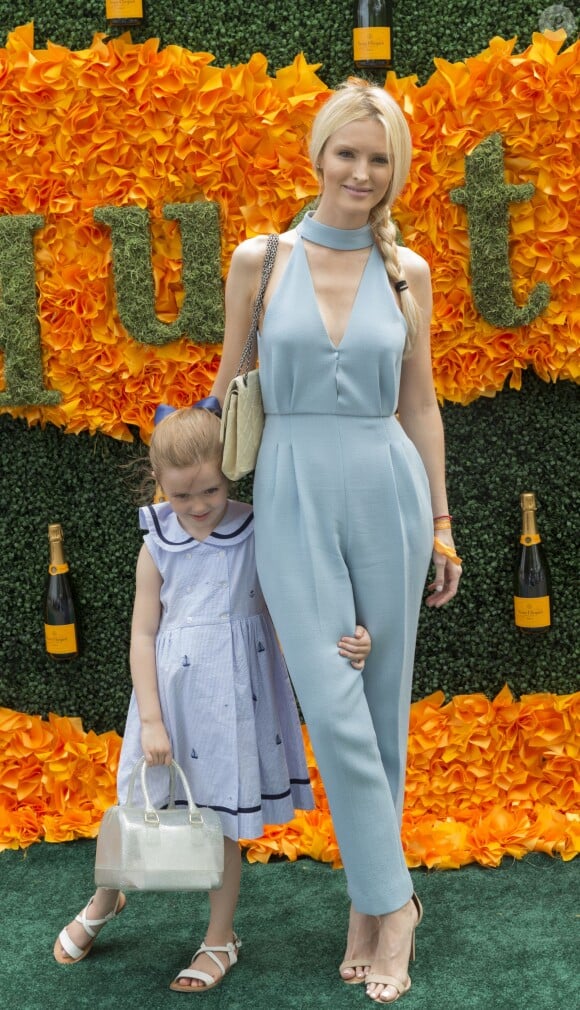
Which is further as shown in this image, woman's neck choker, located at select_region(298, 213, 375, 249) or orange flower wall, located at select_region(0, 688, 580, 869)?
orange flower wall, located at select_region(0, 688, 580, 869)

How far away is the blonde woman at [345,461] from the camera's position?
261cm

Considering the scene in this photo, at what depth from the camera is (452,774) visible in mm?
3723

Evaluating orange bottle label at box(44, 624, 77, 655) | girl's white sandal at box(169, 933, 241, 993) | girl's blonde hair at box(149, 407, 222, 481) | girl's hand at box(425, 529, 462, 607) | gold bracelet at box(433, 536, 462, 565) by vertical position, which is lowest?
girl's white sandal at box(169, 933, 241, 993)

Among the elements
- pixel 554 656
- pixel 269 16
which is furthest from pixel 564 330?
pixel 269 16

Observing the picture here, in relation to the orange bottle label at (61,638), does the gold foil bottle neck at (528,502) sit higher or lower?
higher

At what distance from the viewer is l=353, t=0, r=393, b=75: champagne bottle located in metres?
3.38

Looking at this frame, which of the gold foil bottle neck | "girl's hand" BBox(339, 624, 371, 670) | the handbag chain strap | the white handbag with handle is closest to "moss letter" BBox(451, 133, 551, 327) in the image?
the gold foil bottle neck

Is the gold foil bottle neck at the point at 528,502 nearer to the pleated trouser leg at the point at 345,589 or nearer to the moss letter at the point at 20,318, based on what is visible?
the pleated trouser leg at the point at 345,589

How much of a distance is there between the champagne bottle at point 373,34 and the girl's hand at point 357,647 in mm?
1668

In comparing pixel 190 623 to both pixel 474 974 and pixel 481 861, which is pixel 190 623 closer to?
pixel 474 974

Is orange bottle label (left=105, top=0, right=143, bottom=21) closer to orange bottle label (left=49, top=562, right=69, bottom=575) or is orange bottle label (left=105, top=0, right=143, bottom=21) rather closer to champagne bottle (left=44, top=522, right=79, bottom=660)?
champagne bottle (left=44, top=522, right=79, bottom=660)

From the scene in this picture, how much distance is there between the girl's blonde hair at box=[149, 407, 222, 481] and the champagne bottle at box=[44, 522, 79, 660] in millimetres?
1120

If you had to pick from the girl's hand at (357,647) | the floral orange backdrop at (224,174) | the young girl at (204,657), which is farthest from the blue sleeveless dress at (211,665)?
the floral orange backdrop at (224,174)

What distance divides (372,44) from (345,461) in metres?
1.40
